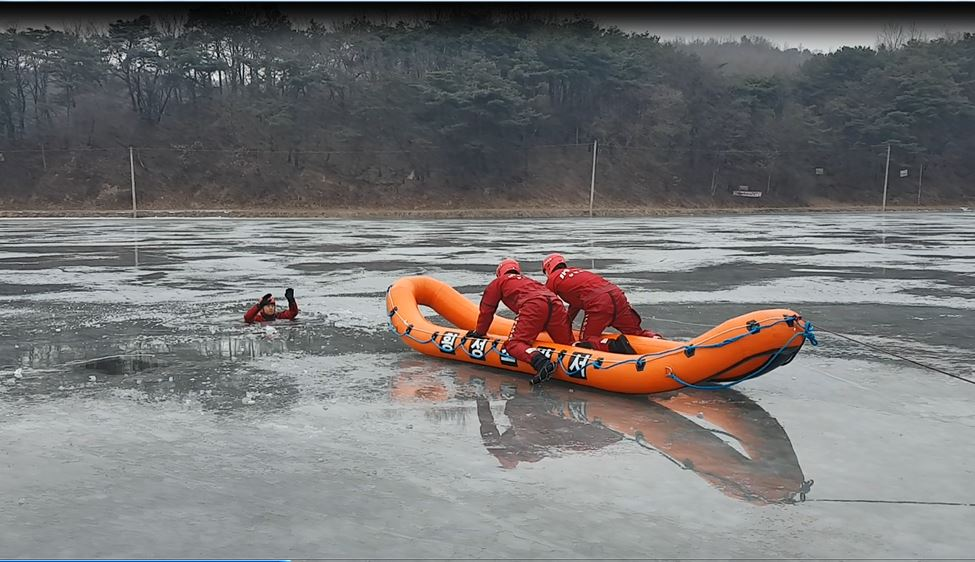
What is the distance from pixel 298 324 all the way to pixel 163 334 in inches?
59.9

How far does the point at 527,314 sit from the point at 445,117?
49.3m

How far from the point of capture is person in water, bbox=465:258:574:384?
305 inches

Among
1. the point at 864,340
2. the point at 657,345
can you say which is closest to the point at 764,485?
the point at 657,345

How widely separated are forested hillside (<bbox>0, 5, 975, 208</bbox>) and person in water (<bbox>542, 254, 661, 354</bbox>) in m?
44.9

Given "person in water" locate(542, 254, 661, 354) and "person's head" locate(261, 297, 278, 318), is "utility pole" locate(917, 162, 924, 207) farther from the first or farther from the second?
"person in water" locate(542, 254, 661, 354)

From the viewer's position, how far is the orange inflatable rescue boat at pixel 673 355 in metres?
6.70

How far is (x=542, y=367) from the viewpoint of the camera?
7.39 metres

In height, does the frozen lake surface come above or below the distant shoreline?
above

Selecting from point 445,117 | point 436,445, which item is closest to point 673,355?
point 436,445

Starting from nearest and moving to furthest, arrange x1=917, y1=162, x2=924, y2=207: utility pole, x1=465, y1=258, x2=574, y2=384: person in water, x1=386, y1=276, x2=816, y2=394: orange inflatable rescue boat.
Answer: x1=386, y1=276, x2=816, y2=394: orange inflatable rescue boat → x1=465, y1=258, x2=574, y2=384: person in water → x1=917, y1=162, x2=924, y2=207: utility pole

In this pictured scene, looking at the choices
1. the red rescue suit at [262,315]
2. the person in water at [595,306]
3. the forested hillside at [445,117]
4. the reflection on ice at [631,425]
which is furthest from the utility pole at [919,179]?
the reflection on ice at [631,425]

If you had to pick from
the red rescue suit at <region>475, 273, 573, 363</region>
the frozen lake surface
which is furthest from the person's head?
the red rescue suit at <region>475, 273, 573, 363</region>

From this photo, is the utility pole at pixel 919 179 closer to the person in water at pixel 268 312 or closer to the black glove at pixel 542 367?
the person in water at pixel 268 312

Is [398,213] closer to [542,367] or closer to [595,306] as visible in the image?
[595,306]
